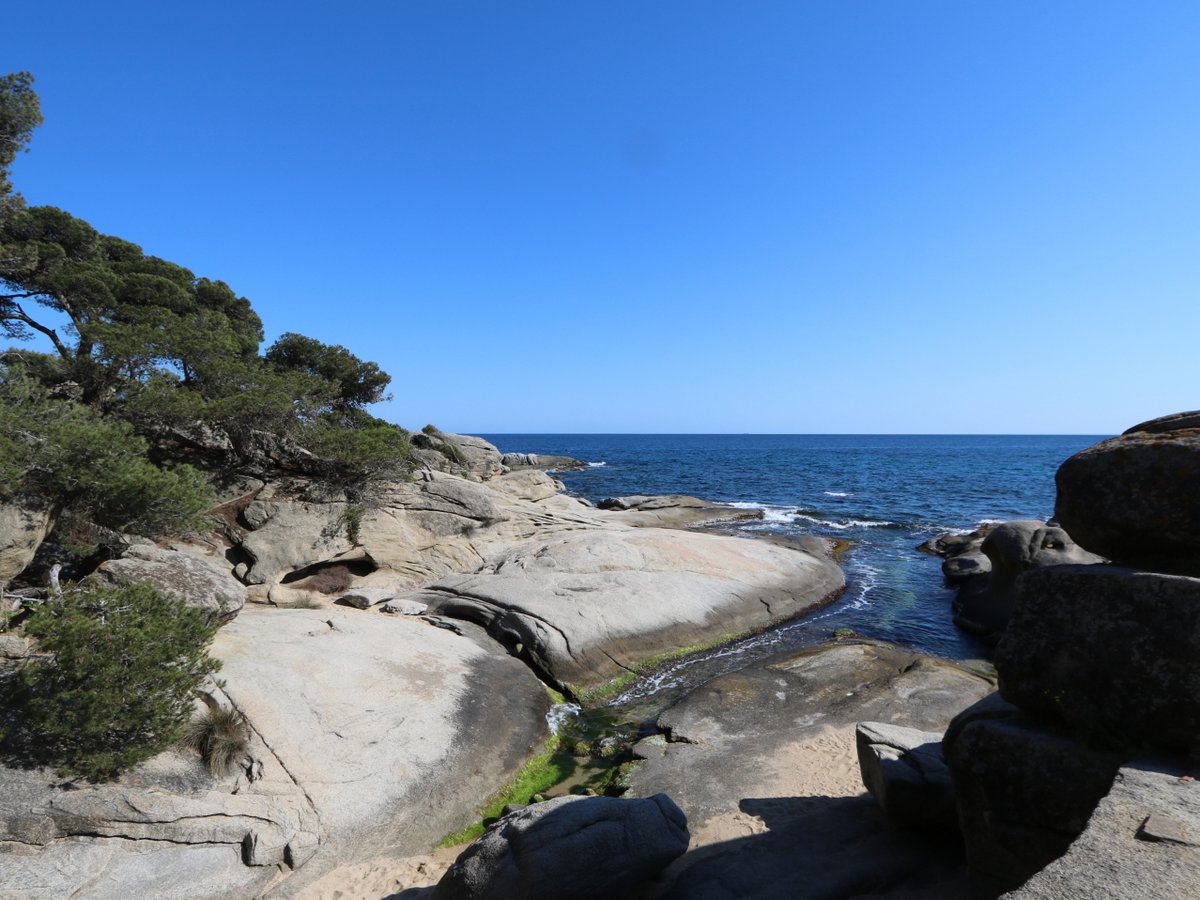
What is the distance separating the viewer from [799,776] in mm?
11148

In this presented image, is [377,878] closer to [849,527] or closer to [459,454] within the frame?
[849,527]

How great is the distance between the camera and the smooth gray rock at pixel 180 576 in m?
11.5

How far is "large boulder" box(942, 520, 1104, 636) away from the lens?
20.7 m

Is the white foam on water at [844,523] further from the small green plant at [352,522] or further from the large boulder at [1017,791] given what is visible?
the large boulder at [1017,791]

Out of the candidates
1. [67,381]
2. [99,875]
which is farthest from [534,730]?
[67,381]

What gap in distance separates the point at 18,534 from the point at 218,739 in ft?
21.1

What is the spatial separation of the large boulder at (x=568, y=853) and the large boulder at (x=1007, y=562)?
1689 centimetres

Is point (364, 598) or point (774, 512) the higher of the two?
point (364, 598)

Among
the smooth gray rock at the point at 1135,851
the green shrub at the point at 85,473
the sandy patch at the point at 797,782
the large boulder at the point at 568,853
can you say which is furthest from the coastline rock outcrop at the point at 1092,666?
the green shrub at the point at 85,473

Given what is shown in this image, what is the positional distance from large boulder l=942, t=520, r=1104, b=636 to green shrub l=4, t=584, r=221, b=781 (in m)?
22.0

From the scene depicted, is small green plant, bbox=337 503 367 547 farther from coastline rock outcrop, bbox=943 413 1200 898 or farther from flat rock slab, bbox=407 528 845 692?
coastline rock outcrop, bbox=943 413 1200 898

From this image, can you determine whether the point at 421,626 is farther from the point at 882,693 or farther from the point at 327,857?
the point at 882,693

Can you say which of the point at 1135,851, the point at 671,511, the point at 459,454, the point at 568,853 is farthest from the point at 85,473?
the point at 459,454

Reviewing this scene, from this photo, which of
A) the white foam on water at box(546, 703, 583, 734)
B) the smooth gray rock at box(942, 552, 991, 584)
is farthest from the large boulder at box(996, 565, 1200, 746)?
the smooth gray rock at box(942, 552, 991, 584)
